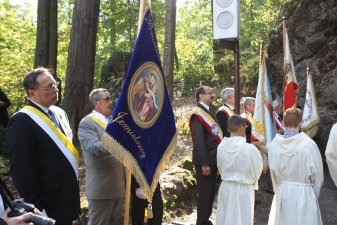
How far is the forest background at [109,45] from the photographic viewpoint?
9.00 metres

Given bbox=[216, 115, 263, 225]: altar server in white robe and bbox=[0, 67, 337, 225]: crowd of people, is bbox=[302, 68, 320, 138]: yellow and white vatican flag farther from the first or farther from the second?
bbox=[216, 115, 263, 225]: altar server in white robe

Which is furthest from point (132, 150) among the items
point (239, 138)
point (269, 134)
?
point (269, 134)

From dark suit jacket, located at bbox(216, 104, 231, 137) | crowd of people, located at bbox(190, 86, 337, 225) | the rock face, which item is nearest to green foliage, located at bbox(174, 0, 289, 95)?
the rock face

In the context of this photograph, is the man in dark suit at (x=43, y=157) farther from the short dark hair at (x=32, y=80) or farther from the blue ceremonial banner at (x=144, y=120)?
the blue ceremonial banner at (x=144, y=120)

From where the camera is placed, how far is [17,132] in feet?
10.0

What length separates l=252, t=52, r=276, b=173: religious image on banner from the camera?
271 inches

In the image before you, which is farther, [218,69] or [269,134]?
[218,69]

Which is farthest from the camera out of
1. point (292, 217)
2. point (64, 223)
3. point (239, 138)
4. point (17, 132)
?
point (239, 138)

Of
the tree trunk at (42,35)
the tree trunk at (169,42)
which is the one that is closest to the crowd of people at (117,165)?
the tree trunk at (169,42)

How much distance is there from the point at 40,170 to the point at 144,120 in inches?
52.4

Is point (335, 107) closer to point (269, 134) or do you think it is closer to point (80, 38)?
point (269, 134)

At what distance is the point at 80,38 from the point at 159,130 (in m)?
5.36

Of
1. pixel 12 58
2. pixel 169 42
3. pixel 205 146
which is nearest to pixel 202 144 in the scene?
pixel 205 146

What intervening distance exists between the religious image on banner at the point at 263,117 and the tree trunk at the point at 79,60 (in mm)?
4211
